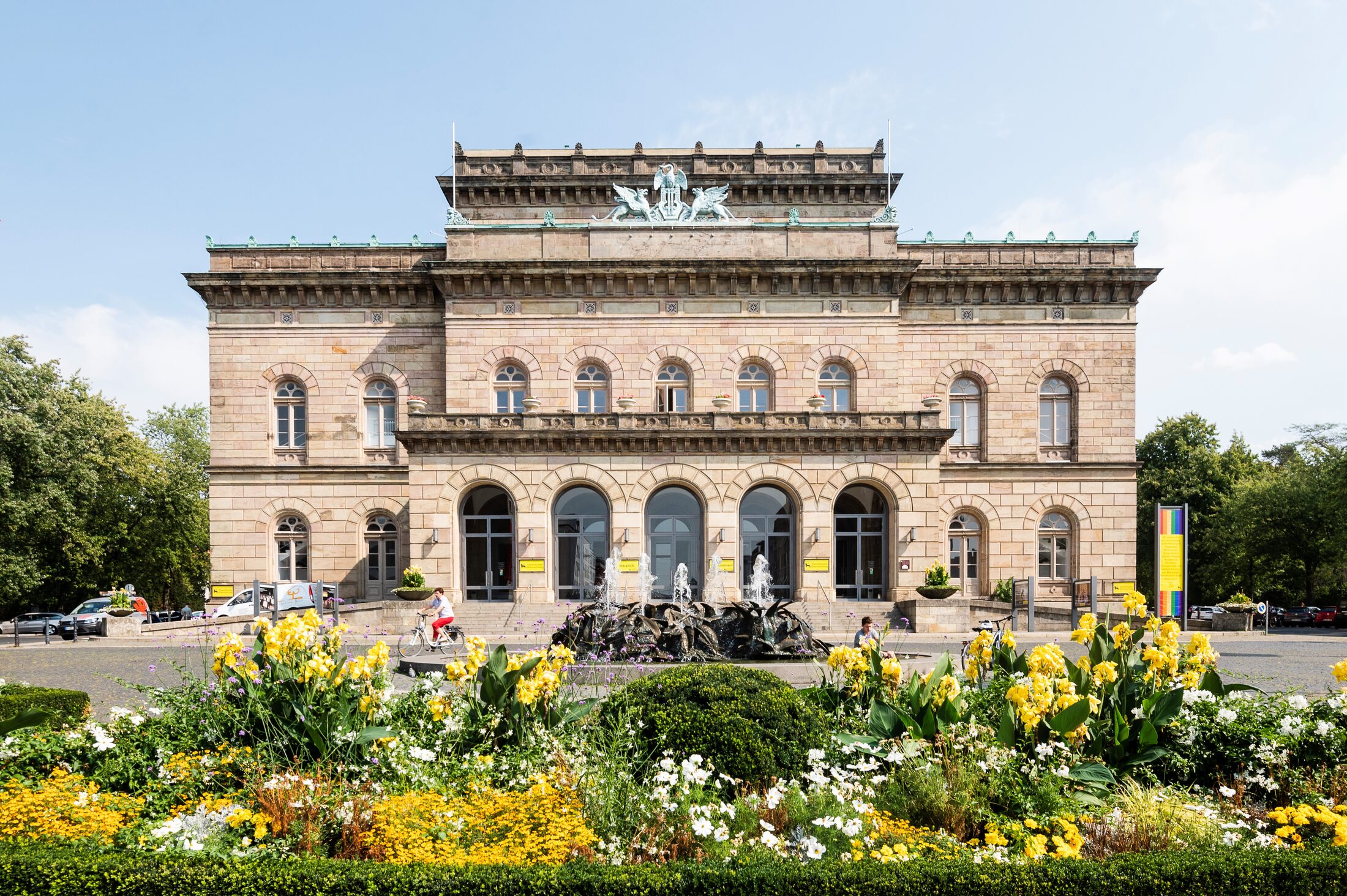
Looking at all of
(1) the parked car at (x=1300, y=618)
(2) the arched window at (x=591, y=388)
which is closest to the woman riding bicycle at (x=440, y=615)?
(2) the arched window at (x=591, y=388)

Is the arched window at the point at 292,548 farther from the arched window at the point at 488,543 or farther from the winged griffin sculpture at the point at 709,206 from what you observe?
the winged griffin sculpture at the point at 709,206

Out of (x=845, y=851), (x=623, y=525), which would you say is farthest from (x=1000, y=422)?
(x=845, y=851)

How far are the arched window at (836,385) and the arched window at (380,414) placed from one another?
714 inches

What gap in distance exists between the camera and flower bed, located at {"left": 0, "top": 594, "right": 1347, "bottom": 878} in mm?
5852

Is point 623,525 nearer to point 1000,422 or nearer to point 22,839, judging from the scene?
point 1000,422

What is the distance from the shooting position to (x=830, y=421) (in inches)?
1147

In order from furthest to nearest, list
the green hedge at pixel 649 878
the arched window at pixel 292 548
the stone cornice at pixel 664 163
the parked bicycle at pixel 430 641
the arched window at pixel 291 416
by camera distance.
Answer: the stone cornice at pixel 664 163
the arched window at pixel 291 416
the arched window at pixel 292 548
the parked bicycle at pixel 430 641
the green hedge at pixel 649 878

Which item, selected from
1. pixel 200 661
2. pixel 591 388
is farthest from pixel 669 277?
pixel 200 661

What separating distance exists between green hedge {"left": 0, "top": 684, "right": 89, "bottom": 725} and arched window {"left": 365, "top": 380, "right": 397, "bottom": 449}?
22148 mm

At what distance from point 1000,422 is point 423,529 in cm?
2394

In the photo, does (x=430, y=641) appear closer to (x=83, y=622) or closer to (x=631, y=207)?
(x=631, y=207)

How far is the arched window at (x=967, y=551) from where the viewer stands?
108 feet

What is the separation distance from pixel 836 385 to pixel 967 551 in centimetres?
915

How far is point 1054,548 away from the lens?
33062 millimetres
